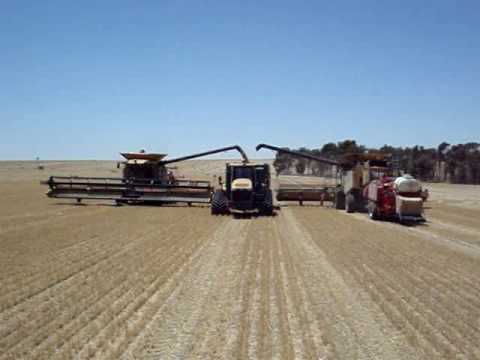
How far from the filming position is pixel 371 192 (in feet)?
73.5

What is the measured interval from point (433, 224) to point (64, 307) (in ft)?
54.0

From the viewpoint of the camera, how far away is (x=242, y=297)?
8.00m

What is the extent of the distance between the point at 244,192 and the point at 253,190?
3.06ft

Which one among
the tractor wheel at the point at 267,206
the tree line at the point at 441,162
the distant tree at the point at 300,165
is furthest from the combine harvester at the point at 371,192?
the distant tree at the point at 300,165

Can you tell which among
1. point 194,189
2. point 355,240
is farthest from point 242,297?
point 194,189

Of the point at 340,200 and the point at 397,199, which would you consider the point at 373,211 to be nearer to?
the point at 397,199

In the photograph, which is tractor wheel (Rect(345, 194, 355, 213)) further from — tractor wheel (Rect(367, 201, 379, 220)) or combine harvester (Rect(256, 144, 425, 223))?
tractor wheel (Rect(367, 201, 379, 220))

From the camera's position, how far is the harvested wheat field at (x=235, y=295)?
19.3ft

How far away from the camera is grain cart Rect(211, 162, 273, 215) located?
72.5 ft

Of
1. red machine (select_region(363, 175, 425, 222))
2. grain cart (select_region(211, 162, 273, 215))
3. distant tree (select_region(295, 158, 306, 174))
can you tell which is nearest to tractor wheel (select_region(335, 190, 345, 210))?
red machine (select_region(363, 175, 425, 222))

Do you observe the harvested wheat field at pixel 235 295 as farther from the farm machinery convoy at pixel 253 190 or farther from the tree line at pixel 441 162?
the tree line at pixel 441 162

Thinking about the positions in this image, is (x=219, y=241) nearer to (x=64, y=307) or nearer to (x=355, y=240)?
(x=355, y=240)

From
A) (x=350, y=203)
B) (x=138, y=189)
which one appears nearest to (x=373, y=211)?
(x=350, y=203)

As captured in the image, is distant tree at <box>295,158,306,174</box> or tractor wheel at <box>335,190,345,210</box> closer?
tractor wheel at <box>335,190,345,210</box>
